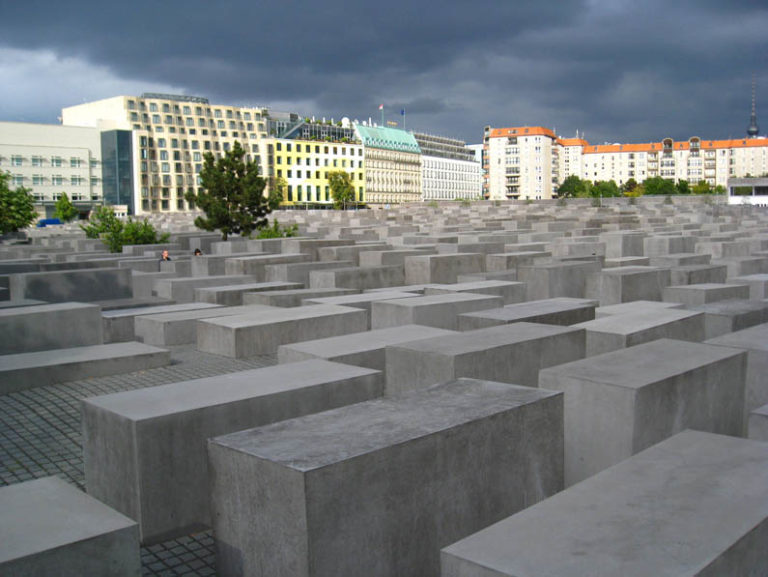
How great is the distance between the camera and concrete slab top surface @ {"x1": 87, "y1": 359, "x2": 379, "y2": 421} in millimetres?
5223

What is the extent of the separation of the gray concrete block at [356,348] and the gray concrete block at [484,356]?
1.22 ft

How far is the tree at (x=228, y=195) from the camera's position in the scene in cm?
2602

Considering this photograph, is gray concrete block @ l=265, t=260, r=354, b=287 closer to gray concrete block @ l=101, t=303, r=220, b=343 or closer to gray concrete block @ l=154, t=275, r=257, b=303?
gray concrete block @ l=154, t=275, r=257, b=303

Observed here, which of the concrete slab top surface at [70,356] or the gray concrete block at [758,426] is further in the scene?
the concrete slab top surface at [70,356]

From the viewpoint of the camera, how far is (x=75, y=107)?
94.2m

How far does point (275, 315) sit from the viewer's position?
10438 mm

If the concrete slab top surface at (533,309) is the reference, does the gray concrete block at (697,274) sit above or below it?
above

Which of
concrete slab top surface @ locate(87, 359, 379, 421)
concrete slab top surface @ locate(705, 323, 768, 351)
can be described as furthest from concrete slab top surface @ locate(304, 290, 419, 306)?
concrete slab top surface @ locate(705, 323, 768, 351)

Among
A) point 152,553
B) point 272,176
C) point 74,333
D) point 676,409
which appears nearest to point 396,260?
point 74,333

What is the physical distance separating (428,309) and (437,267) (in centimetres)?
581

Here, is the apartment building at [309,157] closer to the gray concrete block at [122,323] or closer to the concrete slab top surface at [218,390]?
the gray concrete block at [122,323]

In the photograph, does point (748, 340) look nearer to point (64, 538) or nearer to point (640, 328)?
point (640, 328)

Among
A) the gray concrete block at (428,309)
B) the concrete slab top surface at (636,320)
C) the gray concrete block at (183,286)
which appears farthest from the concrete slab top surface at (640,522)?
the gray concrete block at (183,286)

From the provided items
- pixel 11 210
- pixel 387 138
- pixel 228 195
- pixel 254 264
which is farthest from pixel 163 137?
pixel 254 264
